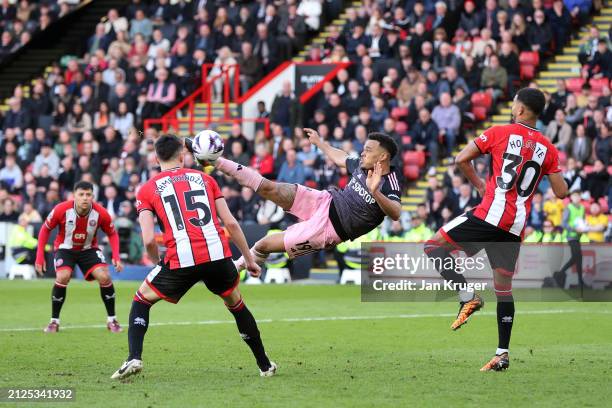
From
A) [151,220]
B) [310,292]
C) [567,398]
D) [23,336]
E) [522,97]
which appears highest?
[522,97]

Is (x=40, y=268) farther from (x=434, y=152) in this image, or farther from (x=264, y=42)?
(x=264, y=42)

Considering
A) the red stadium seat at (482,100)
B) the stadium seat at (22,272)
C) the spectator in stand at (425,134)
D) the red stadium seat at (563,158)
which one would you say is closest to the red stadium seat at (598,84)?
the red stadium seat at (563,158)

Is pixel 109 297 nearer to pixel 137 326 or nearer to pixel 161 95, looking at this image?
pixel 137 326

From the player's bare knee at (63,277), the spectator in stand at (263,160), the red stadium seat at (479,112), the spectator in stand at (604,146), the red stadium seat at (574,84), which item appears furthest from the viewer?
the spectator in stand at (263,160)

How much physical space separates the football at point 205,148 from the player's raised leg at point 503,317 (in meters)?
2.79

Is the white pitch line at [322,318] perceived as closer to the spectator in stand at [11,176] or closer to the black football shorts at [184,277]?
the black football shorts at [184,277]

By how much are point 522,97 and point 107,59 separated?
77.8 ft

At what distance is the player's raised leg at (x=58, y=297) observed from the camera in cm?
1508

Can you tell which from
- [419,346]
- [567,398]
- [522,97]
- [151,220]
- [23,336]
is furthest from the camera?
[23,336]

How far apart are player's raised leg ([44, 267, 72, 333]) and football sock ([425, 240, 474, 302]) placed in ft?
18.6

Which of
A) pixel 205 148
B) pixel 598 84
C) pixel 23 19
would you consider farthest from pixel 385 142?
pixel 23 19

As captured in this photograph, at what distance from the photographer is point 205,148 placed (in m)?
10.3

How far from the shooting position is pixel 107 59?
3309cm

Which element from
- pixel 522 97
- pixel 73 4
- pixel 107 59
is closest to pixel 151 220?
pixel 522 97
